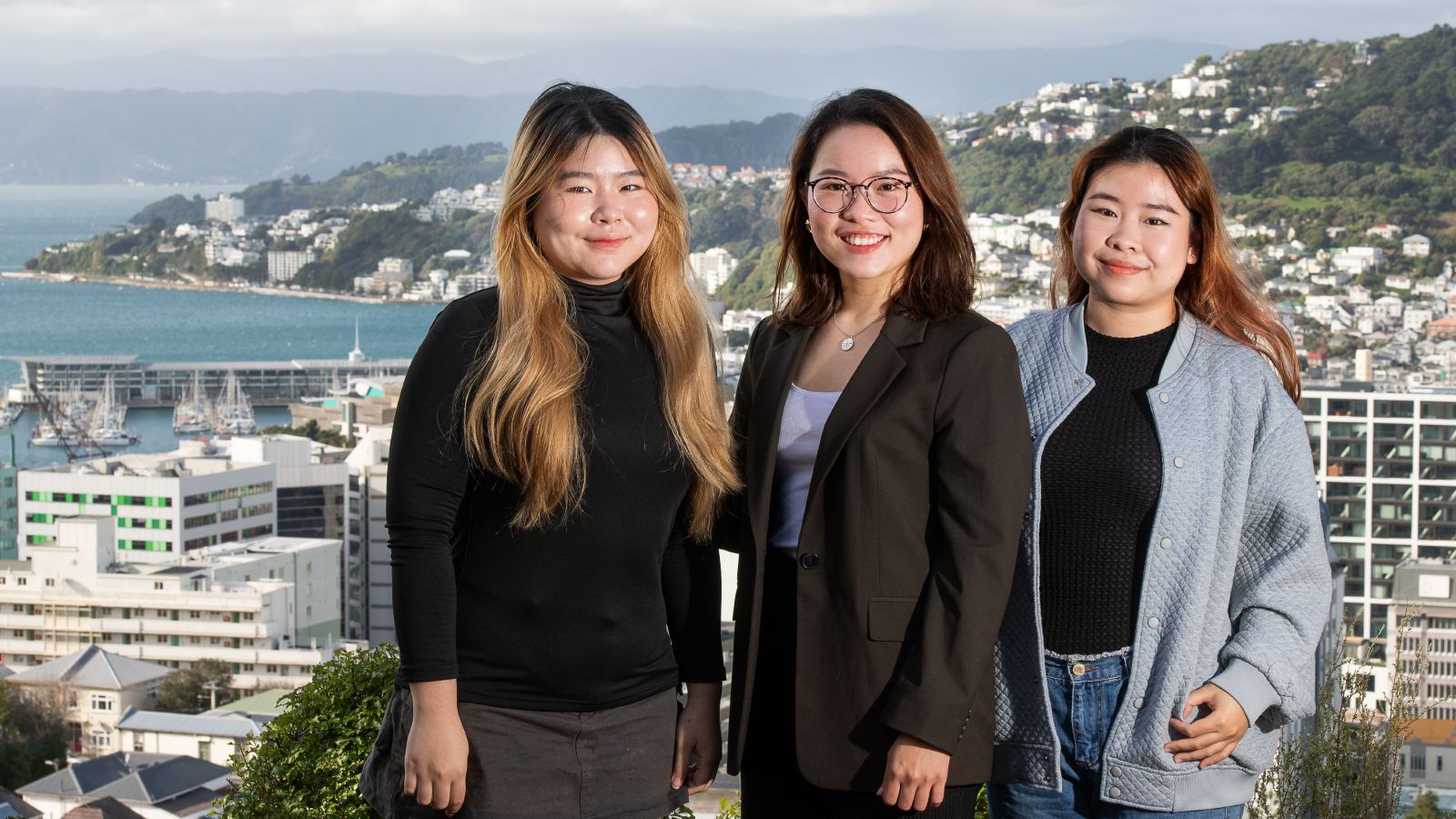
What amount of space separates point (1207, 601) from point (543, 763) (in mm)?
575

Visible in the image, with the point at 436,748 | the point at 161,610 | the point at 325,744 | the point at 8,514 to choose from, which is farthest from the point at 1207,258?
the point at 8,514

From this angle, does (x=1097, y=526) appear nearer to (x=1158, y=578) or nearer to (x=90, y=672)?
(x=1158, y=578)

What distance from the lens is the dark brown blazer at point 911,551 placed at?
1.15 meters

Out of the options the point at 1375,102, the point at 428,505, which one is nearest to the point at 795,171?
the point at 428,505

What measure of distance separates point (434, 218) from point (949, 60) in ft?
220

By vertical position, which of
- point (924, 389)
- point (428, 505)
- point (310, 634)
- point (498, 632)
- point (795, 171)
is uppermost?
point (795, 171)

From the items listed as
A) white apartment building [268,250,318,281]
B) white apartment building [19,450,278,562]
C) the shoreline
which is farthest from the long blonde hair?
white apartment building [268,250,318,281]

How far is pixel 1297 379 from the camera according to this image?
1.36 metres

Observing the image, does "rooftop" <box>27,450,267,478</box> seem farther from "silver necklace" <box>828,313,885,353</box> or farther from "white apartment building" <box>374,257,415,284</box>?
"white apartment building" <box>374,257,415,284</box>

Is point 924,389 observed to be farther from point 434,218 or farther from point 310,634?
point 434,218

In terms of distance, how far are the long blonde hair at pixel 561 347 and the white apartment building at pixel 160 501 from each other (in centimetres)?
1712

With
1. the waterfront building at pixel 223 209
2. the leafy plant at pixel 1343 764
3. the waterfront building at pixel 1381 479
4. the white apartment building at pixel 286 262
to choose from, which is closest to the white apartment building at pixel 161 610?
the waterfront building at pixel 1381 479

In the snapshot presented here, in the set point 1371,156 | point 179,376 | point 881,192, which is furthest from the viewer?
point 179,376

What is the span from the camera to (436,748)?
1208 millimetres
